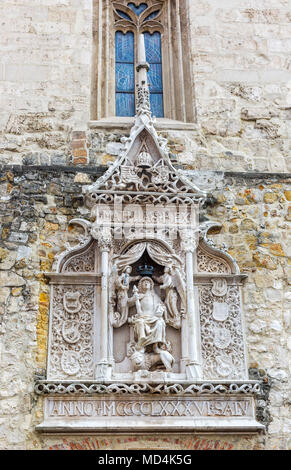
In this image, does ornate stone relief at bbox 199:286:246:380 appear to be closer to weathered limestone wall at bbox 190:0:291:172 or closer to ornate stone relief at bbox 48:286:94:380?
ornate stone relief at bbox 48:286:94:380

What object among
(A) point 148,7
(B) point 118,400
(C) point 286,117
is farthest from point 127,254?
(A) point 148,7

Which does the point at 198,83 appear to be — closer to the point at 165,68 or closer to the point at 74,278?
the point at 165,68

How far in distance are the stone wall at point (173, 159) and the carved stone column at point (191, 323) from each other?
0.40 m

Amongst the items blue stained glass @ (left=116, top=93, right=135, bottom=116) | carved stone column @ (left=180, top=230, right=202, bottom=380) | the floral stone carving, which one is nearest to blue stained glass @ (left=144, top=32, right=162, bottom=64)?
blue stained glass @ (left=116, top=93, right=135, bottom=116)

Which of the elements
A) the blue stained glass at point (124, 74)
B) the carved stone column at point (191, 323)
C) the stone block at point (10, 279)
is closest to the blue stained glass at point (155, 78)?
the blue stained glass at point (124, 74)

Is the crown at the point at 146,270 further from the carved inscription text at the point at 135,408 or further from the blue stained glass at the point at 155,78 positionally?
the blue stained glass at the point at 155,78

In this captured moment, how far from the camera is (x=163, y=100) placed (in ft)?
32.2

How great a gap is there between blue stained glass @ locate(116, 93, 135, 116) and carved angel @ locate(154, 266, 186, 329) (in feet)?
7.80

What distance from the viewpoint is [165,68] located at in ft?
32.7

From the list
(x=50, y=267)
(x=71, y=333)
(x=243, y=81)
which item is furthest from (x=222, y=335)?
(x=243, y=81)

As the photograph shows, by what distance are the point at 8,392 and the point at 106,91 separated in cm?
395

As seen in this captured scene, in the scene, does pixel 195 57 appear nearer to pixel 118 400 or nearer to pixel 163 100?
pixel 163 100

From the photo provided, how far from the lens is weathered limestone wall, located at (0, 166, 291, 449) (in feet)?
24.6

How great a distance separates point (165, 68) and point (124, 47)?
0.61m
